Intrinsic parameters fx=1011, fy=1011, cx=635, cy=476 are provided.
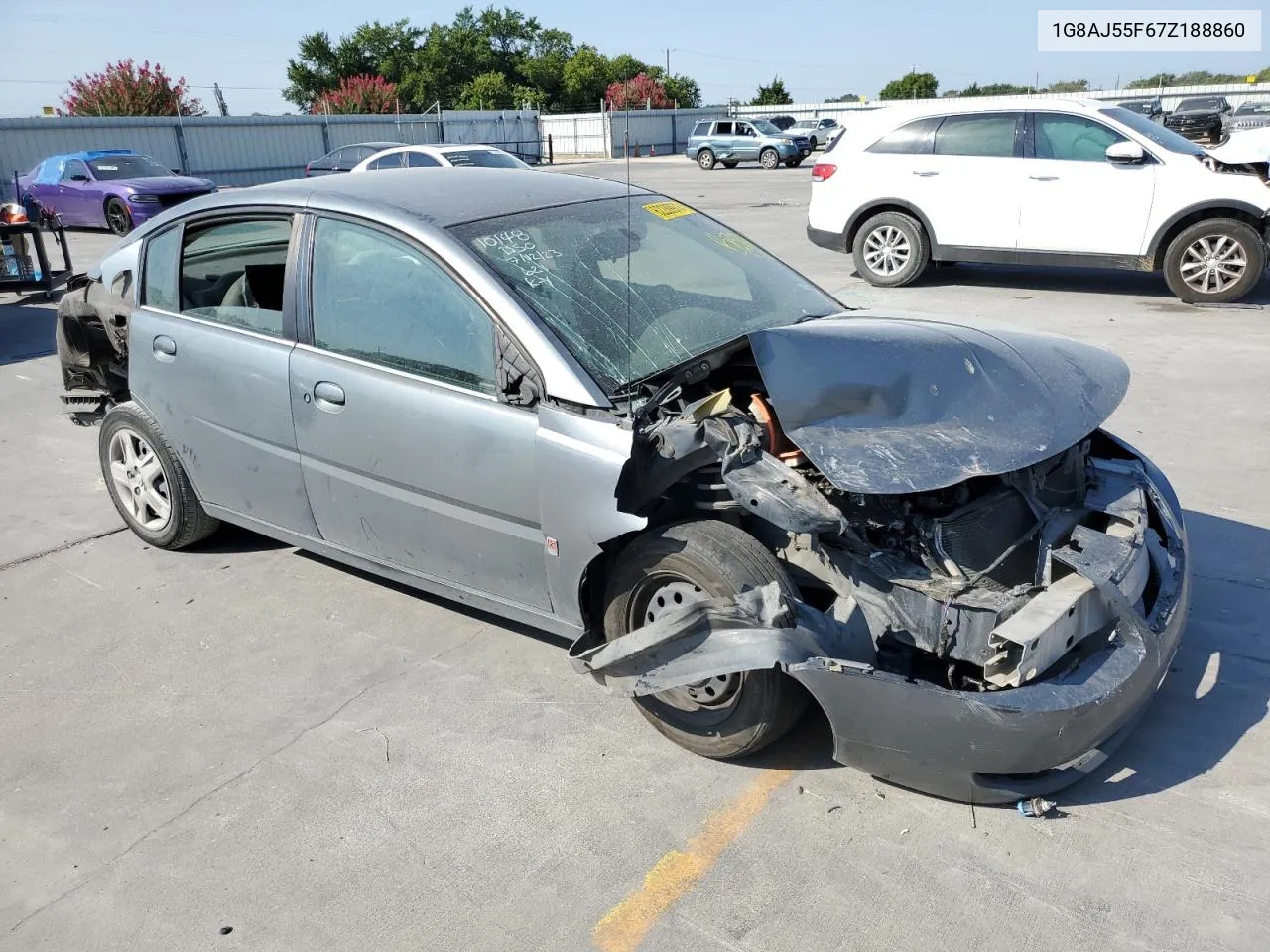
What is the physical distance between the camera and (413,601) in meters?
4.37

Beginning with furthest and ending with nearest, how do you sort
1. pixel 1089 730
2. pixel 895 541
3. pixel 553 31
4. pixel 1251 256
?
pixel 553 31 < pixel 1251 256 < pixel 895 541 < pixel 1089 730

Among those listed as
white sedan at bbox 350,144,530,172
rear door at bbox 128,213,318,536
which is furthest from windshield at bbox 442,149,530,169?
rear door at bbox 128,213,318,536

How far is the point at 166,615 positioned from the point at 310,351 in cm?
140

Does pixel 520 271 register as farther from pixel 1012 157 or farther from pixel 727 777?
pixel 1012 157

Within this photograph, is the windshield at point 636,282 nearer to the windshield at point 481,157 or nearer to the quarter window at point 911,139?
the quarter window at point 911,139

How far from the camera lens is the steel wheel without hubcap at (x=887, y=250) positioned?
1047 centimetres

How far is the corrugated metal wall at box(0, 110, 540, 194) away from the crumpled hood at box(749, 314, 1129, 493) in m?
27.1

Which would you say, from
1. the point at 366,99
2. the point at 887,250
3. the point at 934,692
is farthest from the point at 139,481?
the point at 366,99

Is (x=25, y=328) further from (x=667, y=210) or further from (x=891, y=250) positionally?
(x=891, y=250)

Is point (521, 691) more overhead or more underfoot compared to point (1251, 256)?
more underfoot

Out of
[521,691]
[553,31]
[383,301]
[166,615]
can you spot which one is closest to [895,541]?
[521,691]

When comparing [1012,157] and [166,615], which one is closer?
[166,615]

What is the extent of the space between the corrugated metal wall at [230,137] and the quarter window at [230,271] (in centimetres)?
2452

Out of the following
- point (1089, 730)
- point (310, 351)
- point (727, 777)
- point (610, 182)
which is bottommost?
point (727, 777)
